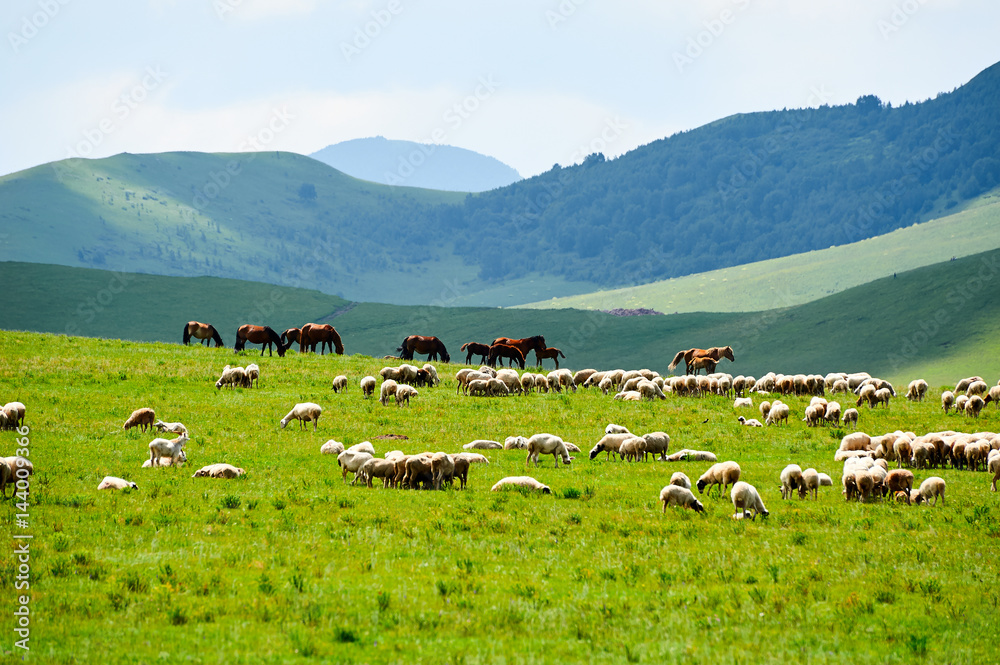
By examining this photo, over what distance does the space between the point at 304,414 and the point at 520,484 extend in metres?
10.6

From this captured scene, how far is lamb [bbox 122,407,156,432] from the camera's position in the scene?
25.3m

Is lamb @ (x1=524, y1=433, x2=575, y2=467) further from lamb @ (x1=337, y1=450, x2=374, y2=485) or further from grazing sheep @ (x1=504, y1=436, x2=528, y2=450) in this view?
lamb @ (x1=337, y1=450, x2=374, y2=485)

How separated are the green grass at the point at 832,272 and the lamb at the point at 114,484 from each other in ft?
521

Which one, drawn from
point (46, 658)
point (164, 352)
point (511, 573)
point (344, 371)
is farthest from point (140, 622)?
point (164, 352)

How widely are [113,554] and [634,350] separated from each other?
101067 millimetres

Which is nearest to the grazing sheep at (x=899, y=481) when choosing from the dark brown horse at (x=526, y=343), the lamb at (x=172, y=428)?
the lamb at (x=172, y=428)

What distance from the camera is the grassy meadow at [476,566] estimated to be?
972 centimetres

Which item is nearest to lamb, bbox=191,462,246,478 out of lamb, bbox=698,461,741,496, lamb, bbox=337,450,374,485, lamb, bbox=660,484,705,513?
lamb, bbox=337,450,374,485

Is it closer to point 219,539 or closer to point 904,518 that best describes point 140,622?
point 219,539

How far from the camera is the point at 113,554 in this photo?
12.6 m

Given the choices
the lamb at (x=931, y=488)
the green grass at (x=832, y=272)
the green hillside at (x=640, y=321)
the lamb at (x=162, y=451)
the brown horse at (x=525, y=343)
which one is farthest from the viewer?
the green grass at (x=832, y=272)

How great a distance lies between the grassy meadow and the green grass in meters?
155

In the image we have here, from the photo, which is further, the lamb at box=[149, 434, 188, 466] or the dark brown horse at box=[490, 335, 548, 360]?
the dark brown horse at box=[490, 335, 548, 360]

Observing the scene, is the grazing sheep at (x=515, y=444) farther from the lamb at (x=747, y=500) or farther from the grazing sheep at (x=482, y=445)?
the lamb at (x=747, y=500)
